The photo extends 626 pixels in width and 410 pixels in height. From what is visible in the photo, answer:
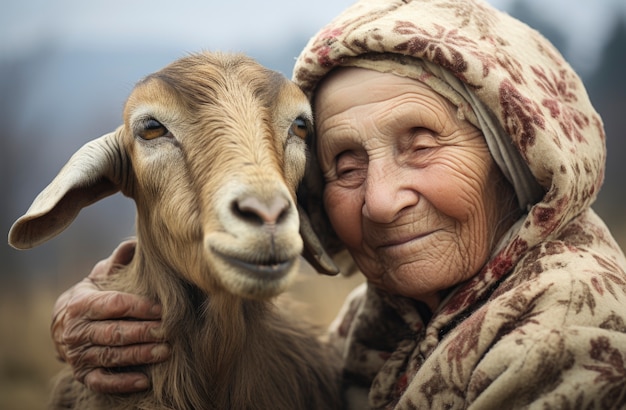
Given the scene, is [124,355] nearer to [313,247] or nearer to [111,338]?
[111,338]

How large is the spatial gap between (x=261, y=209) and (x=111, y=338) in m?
1.09

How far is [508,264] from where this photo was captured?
2.59m

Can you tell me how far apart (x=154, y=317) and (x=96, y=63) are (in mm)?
3955

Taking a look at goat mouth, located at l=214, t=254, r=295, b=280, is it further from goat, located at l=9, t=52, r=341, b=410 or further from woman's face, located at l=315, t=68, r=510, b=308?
woman's face, located at l=315, t=68, r=510, b=308

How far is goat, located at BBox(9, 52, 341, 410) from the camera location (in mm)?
2418

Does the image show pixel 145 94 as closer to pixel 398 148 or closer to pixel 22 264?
pixel 398 148

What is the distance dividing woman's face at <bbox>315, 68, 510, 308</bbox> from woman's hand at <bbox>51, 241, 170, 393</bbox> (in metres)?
1.02

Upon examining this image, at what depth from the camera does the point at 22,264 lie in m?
6.01

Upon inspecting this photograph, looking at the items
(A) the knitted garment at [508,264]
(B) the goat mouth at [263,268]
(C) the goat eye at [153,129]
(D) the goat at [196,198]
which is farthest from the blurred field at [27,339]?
(B) the goat mouth at [263,268]

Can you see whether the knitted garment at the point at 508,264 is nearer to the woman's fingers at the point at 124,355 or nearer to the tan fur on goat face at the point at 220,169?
the tan fur on goat face at the point at 220,169

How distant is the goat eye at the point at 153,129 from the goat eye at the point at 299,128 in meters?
0.54

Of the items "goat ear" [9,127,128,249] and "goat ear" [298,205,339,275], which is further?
"goat ear" [298,205,339,275]

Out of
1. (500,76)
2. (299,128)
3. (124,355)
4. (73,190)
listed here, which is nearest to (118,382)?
(124,355)

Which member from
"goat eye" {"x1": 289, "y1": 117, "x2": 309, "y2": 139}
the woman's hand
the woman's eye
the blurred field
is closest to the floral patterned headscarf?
the woman's eye
